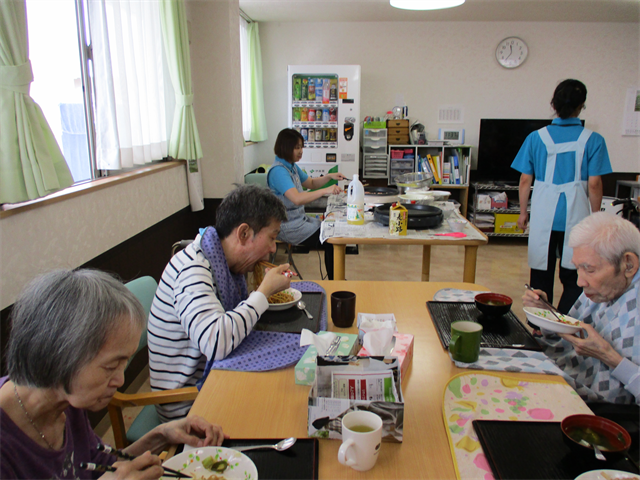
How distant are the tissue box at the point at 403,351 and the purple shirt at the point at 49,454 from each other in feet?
2.00

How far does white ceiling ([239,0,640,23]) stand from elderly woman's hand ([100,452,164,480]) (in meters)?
4.74

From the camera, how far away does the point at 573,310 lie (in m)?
1.52

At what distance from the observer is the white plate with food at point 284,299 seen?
1.46 meters

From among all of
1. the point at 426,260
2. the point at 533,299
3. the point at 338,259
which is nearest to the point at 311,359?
the point at 533,299

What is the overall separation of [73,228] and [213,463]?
4.77ft

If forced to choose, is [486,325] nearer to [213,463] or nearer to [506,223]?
[213,463]

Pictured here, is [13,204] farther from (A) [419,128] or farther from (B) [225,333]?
(A) [419,128]

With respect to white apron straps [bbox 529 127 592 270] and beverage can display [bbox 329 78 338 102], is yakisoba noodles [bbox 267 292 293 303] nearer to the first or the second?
white apron straps [bbox 529 127 592 270]

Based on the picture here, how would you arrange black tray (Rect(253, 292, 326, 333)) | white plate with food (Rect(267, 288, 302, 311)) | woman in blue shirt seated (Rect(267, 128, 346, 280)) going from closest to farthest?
black tray (Rect(253, 292, 326, 333)) < white plate with food (Rect(267, 288, 302, 311)) < woman in blue shirt seated (Rect(267, 128, 346, 280))

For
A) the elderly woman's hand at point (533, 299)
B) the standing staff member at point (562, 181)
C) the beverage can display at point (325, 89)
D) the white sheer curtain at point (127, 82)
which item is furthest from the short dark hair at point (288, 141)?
the elderly woman's hand at point (533, 299)

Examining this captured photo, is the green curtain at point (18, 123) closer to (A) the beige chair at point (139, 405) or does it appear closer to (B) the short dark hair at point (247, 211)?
(A) the beige chair at point (139, 405)

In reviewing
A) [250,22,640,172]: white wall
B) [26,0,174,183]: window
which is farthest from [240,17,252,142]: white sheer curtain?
[26,0,174,183]: window

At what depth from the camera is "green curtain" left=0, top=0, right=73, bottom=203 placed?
4.84ft

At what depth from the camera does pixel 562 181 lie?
282 cm
